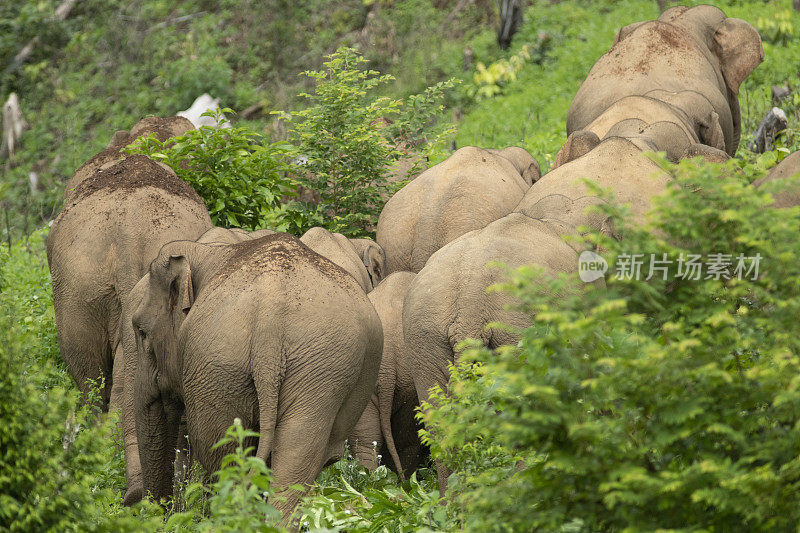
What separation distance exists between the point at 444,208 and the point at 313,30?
14.8m

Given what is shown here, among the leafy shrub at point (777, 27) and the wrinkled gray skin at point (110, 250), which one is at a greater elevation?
the wrinkled gray skin at point (110, 250)

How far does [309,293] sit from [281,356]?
34 centimetres

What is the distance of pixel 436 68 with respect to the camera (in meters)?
17.8

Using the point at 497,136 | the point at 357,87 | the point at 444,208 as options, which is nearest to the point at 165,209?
the point at 444,208

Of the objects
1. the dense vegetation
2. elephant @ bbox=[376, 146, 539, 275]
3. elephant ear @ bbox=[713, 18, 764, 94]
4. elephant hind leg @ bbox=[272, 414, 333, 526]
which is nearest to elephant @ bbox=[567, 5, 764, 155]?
elephant ear @ bbox=[713, 18, 764, 94]

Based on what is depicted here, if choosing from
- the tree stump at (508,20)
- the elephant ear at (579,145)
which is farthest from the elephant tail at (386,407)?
the tree stump at (508,20)

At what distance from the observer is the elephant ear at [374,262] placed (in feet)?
23.5

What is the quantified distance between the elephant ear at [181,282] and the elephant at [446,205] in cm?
204

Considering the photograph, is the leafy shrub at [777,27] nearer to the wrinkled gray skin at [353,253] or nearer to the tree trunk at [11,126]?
the wrinkled gray skin at [353,253]

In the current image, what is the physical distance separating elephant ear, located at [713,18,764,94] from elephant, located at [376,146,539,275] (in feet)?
13.0

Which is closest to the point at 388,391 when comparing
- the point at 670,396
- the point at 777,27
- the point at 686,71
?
the point at 670,396

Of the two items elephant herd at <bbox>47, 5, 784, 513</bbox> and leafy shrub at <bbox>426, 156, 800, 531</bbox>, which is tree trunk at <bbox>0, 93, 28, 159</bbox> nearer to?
elephant herd at <bbox>47, 5, 784, 513</bbox>

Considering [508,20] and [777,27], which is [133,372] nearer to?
[777,27]

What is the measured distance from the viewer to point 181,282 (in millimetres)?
5629
